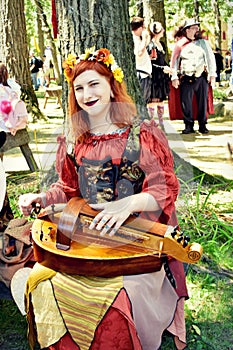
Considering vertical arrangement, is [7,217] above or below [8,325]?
above

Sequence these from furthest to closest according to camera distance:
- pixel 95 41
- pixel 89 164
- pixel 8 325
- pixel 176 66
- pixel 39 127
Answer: pixel 39 127, pixel 176 66, pixel 95 41, pixel 8 325, pixel 89 164

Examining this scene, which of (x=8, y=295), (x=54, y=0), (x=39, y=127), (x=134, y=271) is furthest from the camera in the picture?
(x=39, y=127)

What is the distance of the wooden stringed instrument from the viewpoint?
6.29 feet

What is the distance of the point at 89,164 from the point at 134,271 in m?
0.50

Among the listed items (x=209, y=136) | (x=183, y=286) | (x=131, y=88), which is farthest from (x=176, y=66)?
(x=183, y=286)

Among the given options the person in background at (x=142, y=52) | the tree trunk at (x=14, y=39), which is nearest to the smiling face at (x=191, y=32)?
the person in background at (x=142, y=52)

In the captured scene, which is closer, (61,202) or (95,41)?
(61,202)

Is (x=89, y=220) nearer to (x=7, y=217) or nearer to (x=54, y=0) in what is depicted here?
(x=7, y=217)

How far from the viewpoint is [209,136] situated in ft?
24.9

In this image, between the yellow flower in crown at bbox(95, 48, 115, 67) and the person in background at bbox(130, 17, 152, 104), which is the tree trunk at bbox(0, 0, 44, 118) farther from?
the yellow flower in crown at bbox(95, 48, 115, 67)

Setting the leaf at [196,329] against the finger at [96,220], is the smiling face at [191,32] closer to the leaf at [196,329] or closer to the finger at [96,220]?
the leaf at [196,329]

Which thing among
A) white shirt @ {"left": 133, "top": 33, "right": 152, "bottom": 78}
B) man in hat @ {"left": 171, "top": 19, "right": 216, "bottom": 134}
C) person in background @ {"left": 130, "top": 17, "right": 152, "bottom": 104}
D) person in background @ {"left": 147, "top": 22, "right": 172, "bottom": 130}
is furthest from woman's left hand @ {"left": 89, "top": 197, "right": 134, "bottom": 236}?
man in hat @ {"left": 171, "top": 19, "right": 216, "bottom": 134}

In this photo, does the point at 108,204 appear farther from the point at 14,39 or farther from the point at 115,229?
the point at 14,39

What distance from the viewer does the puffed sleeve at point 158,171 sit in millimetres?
2062
